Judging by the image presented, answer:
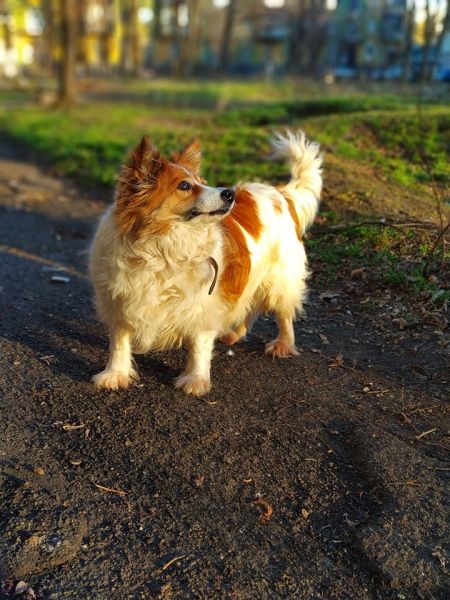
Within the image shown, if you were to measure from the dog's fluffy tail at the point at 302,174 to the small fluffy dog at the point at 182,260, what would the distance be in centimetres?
28

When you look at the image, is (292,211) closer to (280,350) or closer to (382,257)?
(280,350)

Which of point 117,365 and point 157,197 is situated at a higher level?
point 157,197

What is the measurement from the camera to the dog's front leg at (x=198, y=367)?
4496 mm

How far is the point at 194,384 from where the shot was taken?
450 centimetres

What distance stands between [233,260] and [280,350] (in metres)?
1.06

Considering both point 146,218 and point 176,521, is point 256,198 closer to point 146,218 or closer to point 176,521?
point 146,218

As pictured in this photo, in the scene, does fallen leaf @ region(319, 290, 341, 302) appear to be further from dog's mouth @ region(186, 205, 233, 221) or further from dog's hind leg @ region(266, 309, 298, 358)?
dog's mouth @ region(186, 205, 233, 221)

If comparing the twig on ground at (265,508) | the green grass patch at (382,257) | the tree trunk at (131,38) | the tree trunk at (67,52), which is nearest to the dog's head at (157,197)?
the twig on ground at (265,508)

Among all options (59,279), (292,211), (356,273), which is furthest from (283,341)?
(59,279)

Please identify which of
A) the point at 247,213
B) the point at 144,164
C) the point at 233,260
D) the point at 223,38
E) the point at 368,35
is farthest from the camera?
the point at 368,35

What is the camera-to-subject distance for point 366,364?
5016mm

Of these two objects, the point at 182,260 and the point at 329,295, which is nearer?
the point at 182,260

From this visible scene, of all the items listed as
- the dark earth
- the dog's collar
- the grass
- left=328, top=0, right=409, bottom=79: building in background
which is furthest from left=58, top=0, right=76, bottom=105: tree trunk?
left=328, top=0, right=409, bottom=79: building in background

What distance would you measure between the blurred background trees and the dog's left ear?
62.5 feet
